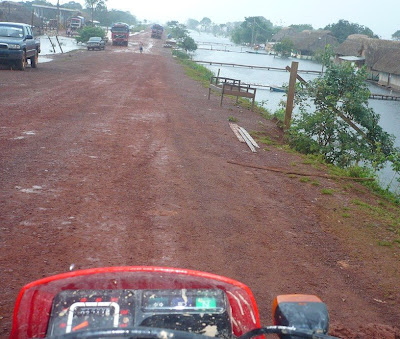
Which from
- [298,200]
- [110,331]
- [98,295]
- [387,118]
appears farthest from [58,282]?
[387,118]

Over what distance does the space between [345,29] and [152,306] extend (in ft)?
242

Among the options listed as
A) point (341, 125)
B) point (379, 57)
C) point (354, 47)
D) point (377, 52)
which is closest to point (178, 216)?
point (341, 125)

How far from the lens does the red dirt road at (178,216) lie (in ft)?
16.8

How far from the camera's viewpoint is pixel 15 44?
69.1 ft

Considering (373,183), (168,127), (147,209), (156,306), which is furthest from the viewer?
(168,127)

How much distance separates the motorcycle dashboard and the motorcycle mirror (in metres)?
0.26

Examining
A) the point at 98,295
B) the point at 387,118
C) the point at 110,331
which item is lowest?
the point at 387,118

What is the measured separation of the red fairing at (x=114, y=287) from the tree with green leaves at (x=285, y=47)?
221ft

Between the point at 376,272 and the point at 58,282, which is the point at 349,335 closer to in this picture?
the point at 376,272

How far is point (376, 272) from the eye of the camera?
19.1 feet

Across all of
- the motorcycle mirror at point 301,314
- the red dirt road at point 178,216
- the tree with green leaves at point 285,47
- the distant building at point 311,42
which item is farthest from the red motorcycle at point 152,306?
the tree with green leaves at point 285,47

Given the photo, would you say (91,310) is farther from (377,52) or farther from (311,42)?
(311,42)

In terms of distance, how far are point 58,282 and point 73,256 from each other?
2.83 m

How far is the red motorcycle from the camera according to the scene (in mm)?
2217
